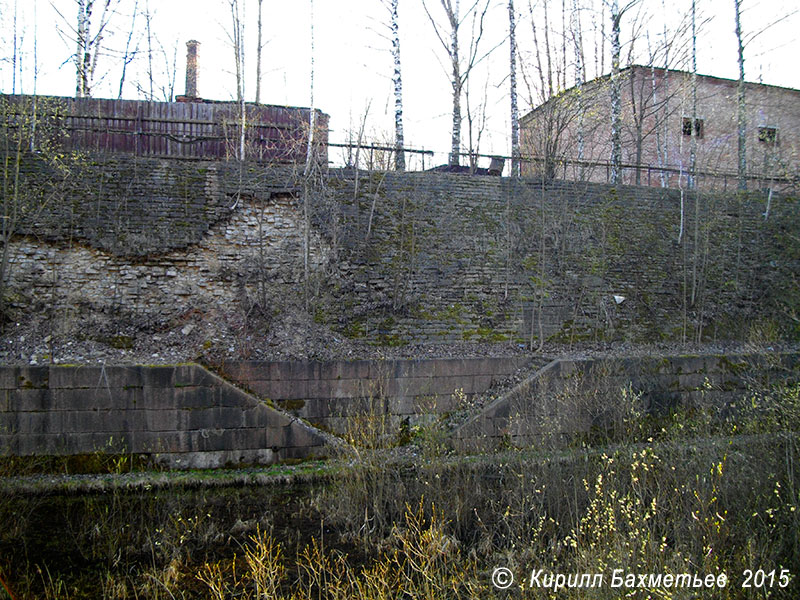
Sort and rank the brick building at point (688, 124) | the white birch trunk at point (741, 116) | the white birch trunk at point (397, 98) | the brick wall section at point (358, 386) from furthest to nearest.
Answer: the brick building at point (688, 124)
the white birch trunk at point (741, 116)
the white birch trunk at point (397, 98)
the brick wall section at point (358, 386)

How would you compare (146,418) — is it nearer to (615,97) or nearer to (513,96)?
(513,96)

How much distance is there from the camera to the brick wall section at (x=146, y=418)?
7.72m

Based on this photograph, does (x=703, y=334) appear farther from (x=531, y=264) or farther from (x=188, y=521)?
(x=188, y=521)

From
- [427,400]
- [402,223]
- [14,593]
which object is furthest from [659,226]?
[14,593]

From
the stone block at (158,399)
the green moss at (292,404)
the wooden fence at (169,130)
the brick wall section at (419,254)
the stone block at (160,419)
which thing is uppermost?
the wooden fence at (169,130)

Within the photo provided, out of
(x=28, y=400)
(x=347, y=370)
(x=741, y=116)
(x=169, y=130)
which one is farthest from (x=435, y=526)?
(x=741, y=116)

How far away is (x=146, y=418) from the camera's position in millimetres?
8047

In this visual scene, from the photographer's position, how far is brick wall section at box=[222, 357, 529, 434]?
Result: 8641 millimetres

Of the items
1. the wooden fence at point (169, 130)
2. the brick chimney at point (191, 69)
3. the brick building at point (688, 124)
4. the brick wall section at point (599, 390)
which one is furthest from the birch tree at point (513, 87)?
the brick chimney at point (191, 69)

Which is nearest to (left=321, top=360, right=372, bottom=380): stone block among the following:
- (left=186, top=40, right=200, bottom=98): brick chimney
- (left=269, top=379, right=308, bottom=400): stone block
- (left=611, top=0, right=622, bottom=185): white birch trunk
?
(left=269, top=379, right=308, bottom=400): stone block

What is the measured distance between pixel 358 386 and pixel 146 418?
3.37 m

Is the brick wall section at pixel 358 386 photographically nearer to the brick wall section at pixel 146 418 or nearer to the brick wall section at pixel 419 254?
the brick wall section at pixel 146 418

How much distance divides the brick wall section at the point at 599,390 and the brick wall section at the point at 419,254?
6.15ft

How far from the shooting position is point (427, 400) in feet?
29.7
